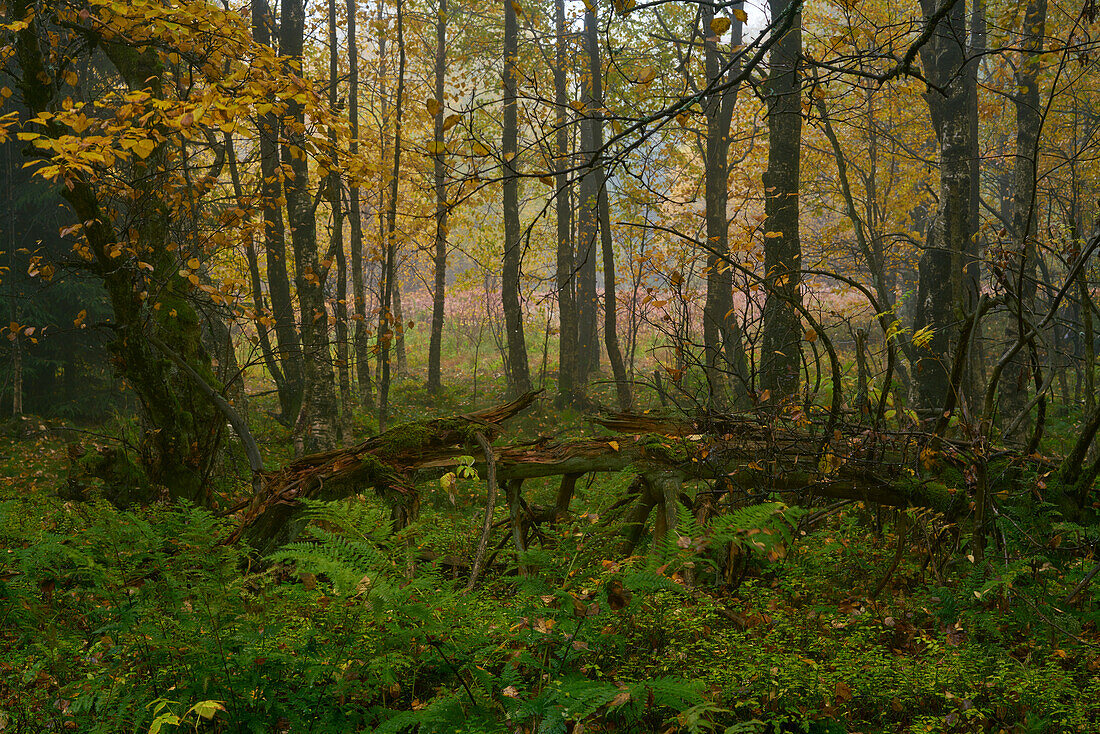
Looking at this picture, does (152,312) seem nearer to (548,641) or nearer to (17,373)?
(548,641)

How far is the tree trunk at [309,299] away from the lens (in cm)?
780

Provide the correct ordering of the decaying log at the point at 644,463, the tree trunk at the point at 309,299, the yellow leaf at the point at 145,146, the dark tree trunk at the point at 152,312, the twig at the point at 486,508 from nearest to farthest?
the twig at the point at 486,508, the decaying log at the point at 644,463, the yellow leaf at the point at 145,146, the dark tree trunk at the point at 152,312, the tree trunk at the point at 309,299

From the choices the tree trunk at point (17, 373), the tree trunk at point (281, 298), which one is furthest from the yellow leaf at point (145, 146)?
the tree trunk at point (17, 373)

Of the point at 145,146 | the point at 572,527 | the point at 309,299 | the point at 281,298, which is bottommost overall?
the point at 572,527

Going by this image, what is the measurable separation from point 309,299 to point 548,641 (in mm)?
6481

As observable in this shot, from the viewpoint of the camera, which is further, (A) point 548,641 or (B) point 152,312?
(B) point 152,312

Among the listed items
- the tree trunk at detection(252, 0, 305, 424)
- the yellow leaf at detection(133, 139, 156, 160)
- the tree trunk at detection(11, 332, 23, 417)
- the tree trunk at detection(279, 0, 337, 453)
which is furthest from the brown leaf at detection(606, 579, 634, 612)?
the tree trunk at detection(11, 332, 23, 417)

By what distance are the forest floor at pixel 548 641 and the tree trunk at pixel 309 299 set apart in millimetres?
4128

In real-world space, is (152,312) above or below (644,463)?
above

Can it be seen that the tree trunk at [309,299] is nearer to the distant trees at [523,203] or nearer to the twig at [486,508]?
the distant trees at [523,203]

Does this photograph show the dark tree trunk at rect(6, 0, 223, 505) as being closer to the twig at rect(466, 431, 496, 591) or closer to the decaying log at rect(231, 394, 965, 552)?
the decaying log at rect(231, 394, 965, 552)

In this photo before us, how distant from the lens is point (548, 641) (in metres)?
2.47

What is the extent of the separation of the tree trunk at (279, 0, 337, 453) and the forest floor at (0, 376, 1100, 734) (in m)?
4.13

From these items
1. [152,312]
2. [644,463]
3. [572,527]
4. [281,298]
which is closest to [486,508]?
[572,527]
